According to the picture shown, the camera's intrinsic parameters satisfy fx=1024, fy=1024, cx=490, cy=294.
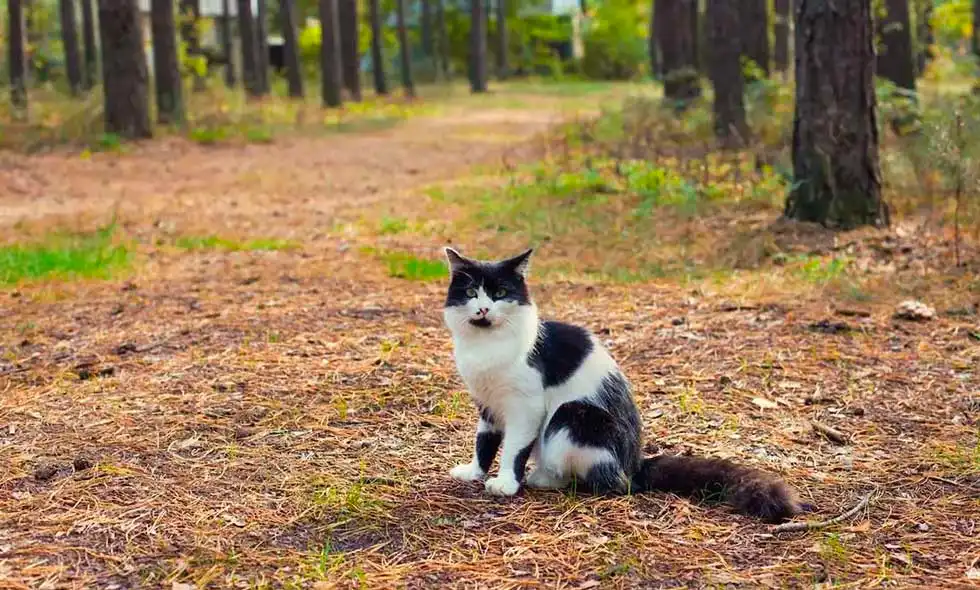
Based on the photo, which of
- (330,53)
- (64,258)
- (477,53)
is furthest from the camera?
(477,53)

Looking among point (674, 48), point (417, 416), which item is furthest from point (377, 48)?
point (417, 416)

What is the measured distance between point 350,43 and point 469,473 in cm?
2746

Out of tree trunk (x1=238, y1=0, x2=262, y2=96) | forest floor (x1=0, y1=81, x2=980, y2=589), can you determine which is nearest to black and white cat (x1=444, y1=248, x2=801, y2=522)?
forest floor (x1=0, y1=81, x2=980, y2=589)

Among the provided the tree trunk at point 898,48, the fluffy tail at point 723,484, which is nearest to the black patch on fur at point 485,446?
the fluffy tail at point 723,484

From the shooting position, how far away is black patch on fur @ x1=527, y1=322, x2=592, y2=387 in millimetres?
3926

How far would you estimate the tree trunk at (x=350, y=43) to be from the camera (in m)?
28.8

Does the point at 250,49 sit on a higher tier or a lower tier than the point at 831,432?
higher

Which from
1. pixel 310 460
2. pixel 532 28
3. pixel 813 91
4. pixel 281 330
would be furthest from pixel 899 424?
pixel 532 28

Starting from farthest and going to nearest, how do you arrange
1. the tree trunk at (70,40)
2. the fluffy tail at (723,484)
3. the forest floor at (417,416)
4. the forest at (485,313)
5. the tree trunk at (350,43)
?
the tree trunk at (350,43) < the tree trunk at (70,40) < the fluffy tail at (723,484) < the forest at (485,313) < the forest floor at (417,416)

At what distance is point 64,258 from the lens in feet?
27.6

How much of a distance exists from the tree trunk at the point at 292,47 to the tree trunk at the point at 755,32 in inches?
536

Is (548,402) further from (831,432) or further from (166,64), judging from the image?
(166,64)

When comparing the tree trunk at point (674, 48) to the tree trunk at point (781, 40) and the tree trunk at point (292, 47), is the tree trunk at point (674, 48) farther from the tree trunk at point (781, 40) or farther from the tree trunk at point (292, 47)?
the tree trunk at point (292, 47)

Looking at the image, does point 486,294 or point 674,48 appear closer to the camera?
point 486,294
